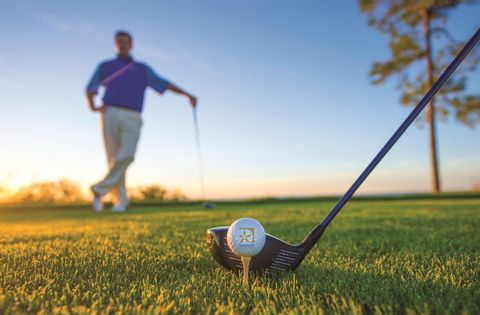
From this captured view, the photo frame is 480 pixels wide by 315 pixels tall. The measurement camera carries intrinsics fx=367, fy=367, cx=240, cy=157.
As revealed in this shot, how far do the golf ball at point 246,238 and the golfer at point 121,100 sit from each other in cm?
619

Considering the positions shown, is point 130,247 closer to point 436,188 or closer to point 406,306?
point 406,306

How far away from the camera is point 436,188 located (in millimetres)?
21547

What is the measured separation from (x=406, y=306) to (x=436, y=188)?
75.3 feet

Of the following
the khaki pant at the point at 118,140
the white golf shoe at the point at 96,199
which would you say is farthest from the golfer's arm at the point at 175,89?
the white golf shoe at the point at 96,199

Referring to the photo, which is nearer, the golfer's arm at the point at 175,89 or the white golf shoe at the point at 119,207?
the golfer's arm at the point at 175,89

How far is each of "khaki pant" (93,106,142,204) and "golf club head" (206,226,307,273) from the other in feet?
20.8

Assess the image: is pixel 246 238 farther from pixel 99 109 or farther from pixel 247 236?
pixel 99 109

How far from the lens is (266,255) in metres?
1.83

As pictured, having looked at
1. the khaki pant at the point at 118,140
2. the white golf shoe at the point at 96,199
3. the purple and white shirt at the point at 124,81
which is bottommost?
the white golf shoe at the point at 96,199

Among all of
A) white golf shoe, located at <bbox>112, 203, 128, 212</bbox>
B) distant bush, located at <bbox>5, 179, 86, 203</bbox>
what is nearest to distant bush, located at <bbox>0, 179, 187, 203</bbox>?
distant bush, located at <bbox>5, 179, 86, 203</bbox>

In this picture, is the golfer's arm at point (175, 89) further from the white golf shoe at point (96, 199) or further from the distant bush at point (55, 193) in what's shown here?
the distant bush at point (55, 193)

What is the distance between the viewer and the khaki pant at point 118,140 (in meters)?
7.75

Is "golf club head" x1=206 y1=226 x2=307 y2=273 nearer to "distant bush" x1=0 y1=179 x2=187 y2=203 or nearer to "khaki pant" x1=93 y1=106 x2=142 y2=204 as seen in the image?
"khaki pant" x1=93 y1=106 x2=142 y2=204

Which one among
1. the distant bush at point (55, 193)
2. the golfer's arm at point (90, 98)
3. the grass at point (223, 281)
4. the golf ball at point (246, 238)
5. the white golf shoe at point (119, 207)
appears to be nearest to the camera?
the grass at point (223, 281)
